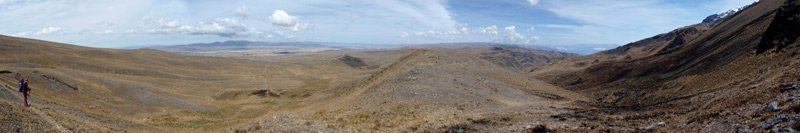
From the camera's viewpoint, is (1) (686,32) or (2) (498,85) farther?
(1) (686,32)

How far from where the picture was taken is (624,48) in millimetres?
197250

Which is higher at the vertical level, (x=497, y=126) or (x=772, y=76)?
(x=772, y=76)

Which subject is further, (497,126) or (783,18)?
(783,18)

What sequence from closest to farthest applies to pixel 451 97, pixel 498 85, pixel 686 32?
pixel 451 97, pixel 498 85, pixel 686 32

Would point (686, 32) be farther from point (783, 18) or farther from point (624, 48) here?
point (783, 18)

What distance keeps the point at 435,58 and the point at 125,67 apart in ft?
186

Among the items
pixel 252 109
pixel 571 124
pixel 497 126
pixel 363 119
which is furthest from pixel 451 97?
pixel 252 109

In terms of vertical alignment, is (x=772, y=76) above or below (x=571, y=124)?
above

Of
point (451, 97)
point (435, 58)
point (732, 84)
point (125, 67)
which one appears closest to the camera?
point (732, 84)

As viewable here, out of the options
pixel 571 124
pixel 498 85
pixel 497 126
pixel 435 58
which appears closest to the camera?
pixel 571 124

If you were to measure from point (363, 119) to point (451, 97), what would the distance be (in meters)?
9.30

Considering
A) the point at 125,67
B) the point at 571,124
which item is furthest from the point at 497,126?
the point at 125,67

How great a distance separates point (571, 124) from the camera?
24.9 meters

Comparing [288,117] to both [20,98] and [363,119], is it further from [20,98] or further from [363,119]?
[20,98]
